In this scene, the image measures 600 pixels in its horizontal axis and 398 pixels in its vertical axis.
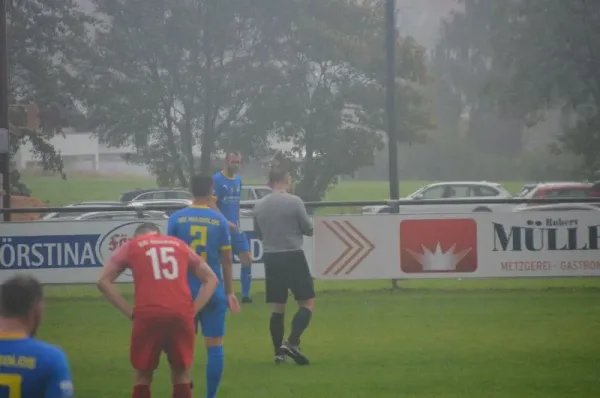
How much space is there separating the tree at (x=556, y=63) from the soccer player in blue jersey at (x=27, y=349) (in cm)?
3911

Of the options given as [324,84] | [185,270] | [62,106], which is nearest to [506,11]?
[324,84]

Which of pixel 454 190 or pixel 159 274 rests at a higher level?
pixel 454 190

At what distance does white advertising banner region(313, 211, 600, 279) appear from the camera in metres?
18.4

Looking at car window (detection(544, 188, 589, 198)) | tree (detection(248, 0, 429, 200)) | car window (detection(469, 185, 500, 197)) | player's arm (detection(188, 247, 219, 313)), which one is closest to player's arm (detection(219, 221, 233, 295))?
player's arm (detection(188, 247, 219, 313))

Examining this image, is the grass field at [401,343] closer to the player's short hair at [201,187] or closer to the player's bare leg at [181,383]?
the player's short hair at [201,187]

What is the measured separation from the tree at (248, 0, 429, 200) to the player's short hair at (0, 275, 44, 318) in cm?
3513

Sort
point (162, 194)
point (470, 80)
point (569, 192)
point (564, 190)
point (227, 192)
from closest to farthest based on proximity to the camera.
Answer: point (227, 192), point (564, 190), point (569, 192), point (162, 194), point (470, 80)

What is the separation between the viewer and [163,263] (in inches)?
300

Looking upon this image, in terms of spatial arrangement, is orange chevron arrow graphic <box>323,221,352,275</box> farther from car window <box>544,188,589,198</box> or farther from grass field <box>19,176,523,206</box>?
grass field <box>19,176,523,206</box>

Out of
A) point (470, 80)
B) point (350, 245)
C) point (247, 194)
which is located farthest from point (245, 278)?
point (470, 80)

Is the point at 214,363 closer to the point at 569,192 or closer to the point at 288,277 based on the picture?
the point at 288,277

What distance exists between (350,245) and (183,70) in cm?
2334

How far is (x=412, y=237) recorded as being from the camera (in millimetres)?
18344

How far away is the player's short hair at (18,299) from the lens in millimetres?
4652
